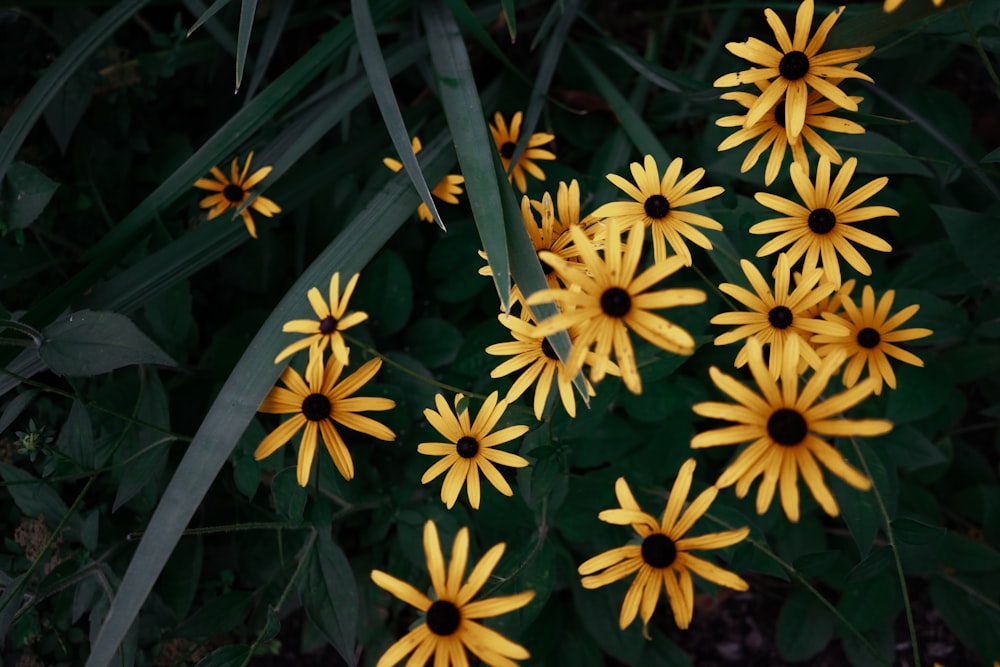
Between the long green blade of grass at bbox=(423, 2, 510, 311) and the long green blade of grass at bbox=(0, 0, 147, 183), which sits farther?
the long green blade of grass at bbox=(0, 0, 147, 183)

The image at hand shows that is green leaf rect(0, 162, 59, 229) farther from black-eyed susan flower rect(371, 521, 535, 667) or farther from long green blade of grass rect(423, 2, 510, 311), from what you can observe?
black-eyed susan flower rect(371, 521, 535, 667)

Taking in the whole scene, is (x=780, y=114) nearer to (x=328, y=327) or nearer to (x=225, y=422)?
(x=328, y=327)

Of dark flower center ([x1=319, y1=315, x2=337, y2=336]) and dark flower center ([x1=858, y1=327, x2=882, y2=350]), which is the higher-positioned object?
dark flower center ([x1=858, y1=327, x2=882, y2=350])

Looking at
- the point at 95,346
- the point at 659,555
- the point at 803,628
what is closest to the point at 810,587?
the point at 659,555

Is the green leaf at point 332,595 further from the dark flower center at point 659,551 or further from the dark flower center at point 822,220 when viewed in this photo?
the dark flower center at point 822,220

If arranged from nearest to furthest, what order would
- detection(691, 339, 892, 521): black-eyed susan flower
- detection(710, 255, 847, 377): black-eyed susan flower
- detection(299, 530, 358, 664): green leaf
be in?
detection(691, 339, 892, 521): black-eyed susan flower
detection(710, 255, 847, 377): black-eyed susan flower
detection(299, 530, 358, 664): green leaf

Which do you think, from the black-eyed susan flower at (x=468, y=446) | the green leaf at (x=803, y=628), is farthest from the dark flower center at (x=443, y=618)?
the green leaf at (x=803, y=628)

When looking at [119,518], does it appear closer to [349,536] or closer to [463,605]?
[349,536]

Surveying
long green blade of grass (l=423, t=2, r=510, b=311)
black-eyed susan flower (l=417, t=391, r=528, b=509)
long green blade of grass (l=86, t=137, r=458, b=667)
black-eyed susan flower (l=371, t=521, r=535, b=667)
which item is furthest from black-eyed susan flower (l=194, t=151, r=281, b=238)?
black-eyed susan flower (l=371, t=521, r=535, b=667)
